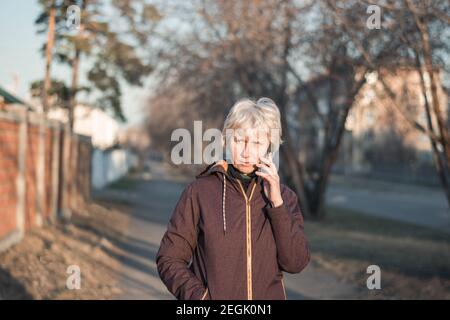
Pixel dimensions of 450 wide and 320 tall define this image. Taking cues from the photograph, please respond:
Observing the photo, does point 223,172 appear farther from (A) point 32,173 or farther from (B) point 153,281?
(A) point 32,173

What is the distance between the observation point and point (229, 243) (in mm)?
2752

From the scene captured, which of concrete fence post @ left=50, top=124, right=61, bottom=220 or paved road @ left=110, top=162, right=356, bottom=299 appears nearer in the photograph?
paved road @ left=110, top=162, right=356, bottom=299

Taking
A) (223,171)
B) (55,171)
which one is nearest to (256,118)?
(223,171)

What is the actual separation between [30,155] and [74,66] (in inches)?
398

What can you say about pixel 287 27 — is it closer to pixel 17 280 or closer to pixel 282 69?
pixel 282 69

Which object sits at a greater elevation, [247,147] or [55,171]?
[247,147]

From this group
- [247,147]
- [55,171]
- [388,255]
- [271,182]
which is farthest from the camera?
[55,171]

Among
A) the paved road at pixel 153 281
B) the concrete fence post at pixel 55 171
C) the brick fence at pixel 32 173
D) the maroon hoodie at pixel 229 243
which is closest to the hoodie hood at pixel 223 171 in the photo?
the maroon hoodie at pixel 229 243

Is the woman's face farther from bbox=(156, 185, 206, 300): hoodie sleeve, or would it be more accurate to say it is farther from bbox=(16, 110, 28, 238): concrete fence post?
bbox=(16, 110, 28, 238): concrete fence post

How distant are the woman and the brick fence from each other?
632 cm

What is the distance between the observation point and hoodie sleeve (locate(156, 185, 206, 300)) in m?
2.76

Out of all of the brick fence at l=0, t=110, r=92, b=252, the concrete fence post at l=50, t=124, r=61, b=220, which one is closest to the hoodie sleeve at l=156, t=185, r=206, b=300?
the brick fence at l=0, t=110, r=92, b=252

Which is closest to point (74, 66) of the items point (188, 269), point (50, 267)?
point (50, 267)

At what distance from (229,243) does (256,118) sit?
1.88 feet
